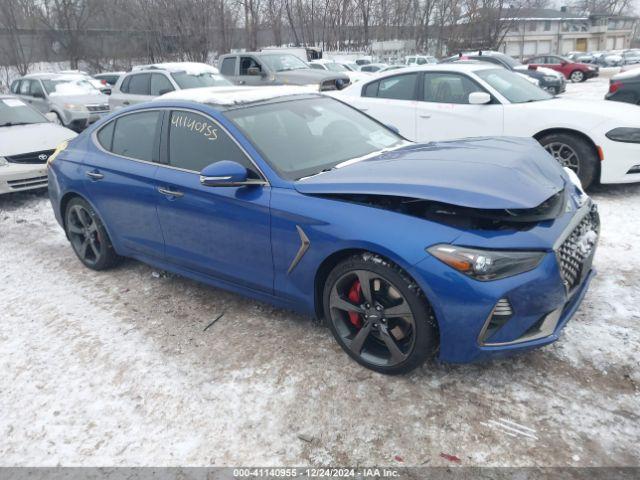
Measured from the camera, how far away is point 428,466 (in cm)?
234

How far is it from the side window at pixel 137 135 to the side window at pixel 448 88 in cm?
426

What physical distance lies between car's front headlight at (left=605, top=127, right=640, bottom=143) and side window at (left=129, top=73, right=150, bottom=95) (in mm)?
9326

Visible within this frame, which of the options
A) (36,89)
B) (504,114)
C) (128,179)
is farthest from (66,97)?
(504,114)

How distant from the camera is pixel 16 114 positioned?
8398mm

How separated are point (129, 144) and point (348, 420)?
289 centimetres

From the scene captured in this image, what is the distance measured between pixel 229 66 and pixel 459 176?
12897 millimetres

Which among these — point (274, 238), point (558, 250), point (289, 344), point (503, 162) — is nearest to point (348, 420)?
point (289, 344)

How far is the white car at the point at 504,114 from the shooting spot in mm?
5711

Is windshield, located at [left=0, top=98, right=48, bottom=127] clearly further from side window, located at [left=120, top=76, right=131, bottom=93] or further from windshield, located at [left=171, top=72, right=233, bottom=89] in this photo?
windshield, located at [left=171, top=72, right=233, bottom=89]

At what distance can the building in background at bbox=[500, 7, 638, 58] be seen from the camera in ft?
232

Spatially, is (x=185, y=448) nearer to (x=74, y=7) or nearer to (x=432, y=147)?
(x=432, y=147)

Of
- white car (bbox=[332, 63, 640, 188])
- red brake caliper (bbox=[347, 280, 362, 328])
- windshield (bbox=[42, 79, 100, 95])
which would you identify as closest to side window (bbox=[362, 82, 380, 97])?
white car (bbox=[332, 63, 640, 188])

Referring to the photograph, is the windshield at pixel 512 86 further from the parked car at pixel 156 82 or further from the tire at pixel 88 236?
the parked car at pixel 156 82

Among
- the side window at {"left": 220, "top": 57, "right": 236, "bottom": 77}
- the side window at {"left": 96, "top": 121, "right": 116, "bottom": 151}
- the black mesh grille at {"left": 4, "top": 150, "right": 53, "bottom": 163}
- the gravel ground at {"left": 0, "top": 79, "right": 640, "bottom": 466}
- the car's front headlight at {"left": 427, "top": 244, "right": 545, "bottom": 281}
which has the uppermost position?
the side window at {"left": 220, "top": 57, "right": 236, "bottom": 77}
